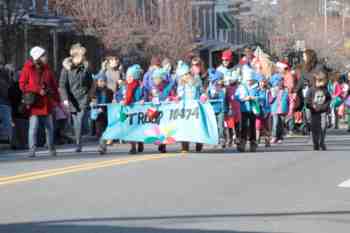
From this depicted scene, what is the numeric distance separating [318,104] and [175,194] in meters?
7.80

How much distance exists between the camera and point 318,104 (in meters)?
19.5

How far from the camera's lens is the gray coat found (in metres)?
19.1

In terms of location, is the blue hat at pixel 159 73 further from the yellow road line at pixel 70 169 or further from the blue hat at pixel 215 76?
the yellow road line at pixel 70 169

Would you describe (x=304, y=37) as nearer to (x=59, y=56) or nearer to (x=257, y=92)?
(x=59, y=56)

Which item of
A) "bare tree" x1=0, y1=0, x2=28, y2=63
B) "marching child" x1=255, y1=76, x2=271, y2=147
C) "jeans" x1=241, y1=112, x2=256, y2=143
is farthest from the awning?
"jeans" x1=241, y1=112, x2=256, y2=143

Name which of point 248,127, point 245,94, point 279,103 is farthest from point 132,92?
point 279,103

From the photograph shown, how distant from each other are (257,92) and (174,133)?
2183mm

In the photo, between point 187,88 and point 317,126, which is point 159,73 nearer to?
point 187,88

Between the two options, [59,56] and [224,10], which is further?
[224,10]

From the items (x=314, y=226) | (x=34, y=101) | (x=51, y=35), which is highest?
(x=51, y=35)

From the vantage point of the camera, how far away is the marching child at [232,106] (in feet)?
64.3

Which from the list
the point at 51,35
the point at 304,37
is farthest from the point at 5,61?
the point at 304,37

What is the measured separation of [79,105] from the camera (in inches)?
749

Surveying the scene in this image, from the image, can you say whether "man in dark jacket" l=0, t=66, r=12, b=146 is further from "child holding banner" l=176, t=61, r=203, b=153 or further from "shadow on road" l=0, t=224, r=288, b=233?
"shadow on road" l=0, t=224, r=288, b=233
